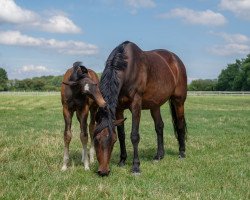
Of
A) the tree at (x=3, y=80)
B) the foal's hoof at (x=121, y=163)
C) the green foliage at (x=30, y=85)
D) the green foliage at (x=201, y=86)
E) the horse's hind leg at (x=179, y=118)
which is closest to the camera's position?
the foal's hoof at (x=121, y=163)

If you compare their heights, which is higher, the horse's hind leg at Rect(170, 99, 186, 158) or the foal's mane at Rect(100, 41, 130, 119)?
the foal's mane at Rect(100, 41, 130, 119)

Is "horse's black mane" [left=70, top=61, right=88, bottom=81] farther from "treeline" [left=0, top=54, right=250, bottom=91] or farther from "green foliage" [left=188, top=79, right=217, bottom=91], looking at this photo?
"green foliage" [left=188, top=79, right=217, bottom=91]

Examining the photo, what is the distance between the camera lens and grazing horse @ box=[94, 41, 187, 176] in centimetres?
729

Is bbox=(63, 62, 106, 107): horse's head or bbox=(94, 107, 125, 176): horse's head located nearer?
bbox=(94, 107, 125, 176): horse's head

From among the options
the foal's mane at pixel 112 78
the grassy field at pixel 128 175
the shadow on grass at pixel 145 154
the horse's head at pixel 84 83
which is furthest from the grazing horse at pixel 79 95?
the shadow on grass at pixel 145 154

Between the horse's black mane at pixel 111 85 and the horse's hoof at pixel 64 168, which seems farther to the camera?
the horse's hoof at pixel 64 168

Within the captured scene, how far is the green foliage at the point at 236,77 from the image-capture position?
373ft

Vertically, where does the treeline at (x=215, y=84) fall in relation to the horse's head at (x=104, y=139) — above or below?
above

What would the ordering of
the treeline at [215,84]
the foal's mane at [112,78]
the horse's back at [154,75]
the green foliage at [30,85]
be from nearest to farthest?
the foal's mane at [112,78], the horse's back at [154,75], the treeline at [215,84], the green foliage at [30,85]

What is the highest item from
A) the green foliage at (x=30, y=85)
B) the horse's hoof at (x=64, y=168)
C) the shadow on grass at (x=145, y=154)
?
the green foliage at (x=30, y=85)

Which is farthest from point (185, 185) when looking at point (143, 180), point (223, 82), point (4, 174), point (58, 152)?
point (223, 82)

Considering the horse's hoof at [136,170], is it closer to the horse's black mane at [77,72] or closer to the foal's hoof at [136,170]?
the foal's hoof at [136,170]

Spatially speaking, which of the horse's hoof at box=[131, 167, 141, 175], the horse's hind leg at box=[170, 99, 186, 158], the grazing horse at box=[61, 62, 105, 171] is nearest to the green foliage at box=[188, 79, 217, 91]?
the horse's hind leg at box=[170, 99, 186, 158]

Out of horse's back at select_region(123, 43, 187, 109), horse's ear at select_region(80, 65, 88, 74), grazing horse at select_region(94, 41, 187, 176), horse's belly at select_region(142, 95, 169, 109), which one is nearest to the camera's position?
grazing horse at select_region(94, 41, 187, 176)
